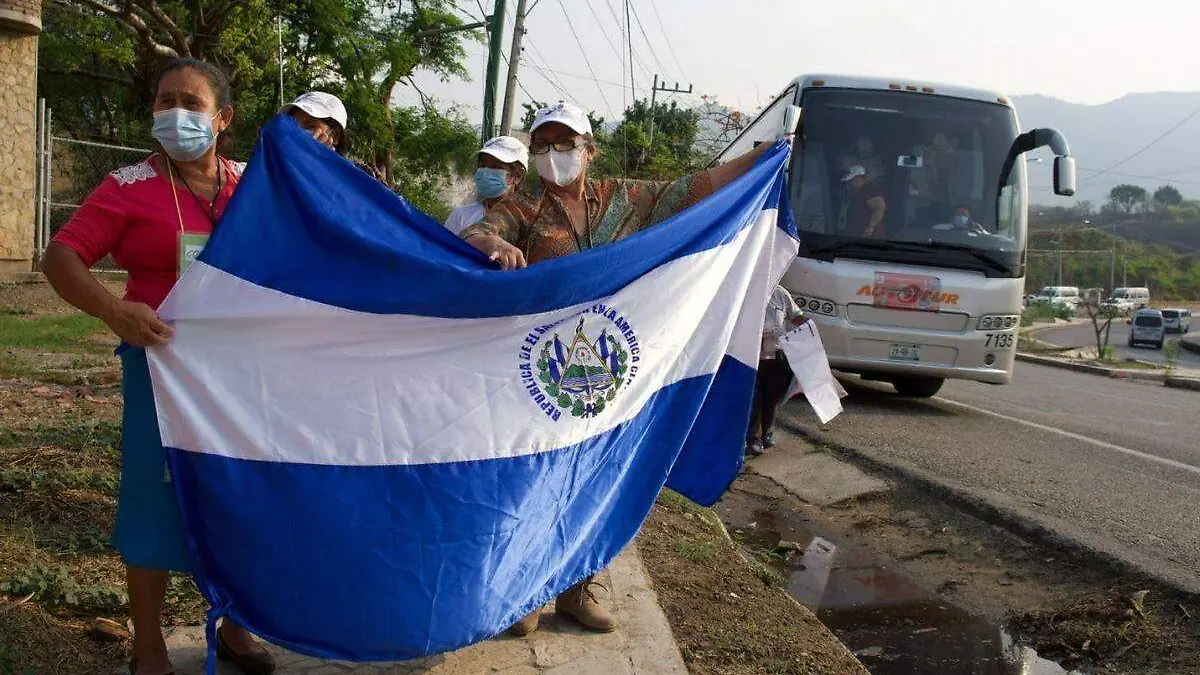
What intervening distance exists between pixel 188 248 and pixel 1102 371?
25083mm

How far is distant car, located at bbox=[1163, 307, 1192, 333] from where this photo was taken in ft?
171

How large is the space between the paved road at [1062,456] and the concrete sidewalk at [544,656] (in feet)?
8.94

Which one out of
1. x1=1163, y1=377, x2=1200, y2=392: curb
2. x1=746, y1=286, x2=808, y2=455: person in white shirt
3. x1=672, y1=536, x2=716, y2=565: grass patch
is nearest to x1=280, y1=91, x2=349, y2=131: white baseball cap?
x1=672, y1=536, x2=716, y2=565: grass patch

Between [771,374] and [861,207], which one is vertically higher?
[861,207]

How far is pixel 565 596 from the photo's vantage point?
11.5 ft

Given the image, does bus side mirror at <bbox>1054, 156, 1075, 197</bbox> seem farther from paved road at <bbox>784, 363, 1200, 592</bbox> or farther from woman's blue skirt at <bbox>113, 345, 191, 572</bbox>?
woman's blue skirt at <bbox>113, 345, 191, 572</bbox>

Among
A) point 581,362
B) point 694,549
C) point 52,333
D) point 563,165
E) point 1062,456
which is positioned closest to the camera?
point 581,362

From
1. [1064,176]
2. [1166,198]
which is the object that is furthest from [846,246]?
[1166,198]

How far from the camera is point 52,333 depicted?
398 inches

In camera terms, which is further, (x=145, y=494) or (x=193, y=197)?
(x=193, y=197)

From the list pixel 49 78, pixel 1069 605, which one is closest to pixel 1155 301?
pixel 49 78

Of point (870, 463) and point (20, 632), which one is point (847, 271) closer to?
point (870, 463)

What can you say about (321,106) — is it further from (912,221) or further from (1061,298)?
(1061,298)

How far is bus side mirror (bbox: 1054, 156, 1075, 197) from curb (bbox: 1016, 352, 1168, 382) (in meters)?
13.8
